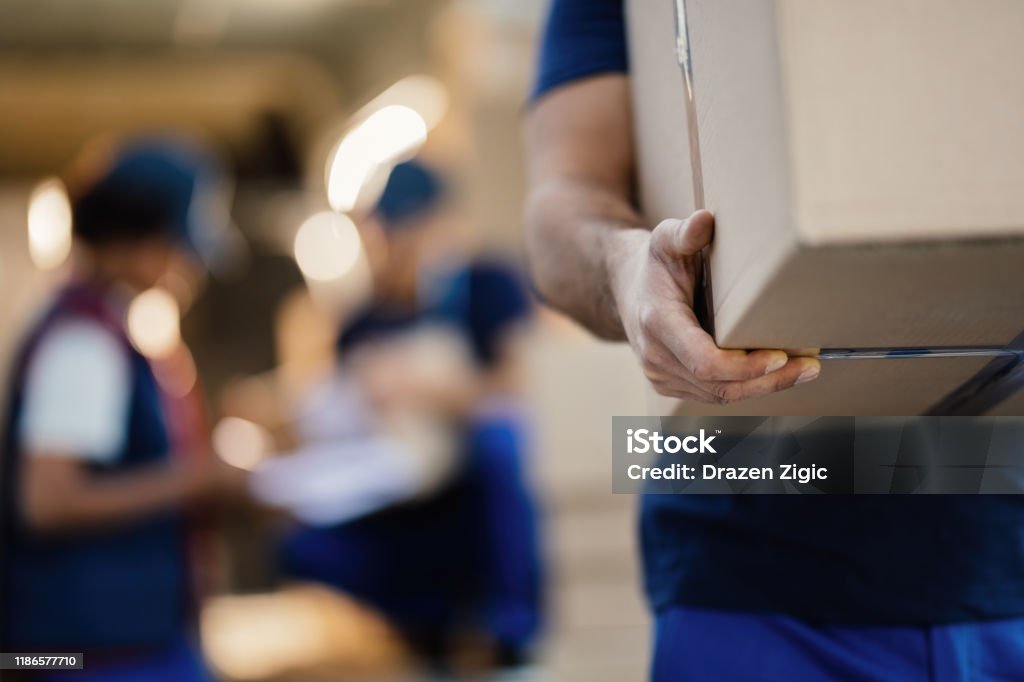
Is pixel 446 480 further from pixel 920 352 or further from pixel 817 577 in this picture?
pixel 920 352

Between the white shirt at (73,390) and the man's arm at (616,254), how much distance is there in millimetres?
840

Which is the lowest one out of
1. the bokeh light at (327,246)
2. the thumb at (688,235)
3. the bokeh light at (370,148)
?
the thumb at (688,235)

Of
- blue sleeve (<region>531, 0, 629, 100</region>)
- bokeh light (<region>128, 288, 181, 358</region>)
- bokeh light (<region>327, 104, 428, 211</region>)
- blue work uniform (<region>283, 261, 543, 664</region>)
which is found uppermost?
bokeh light (<region>327, 104, 428, 211</region>)

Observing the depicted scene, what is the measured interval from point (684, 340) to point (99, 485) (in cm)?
124

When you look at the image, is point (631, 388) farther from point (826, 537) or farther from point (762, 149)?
point (762, 149)

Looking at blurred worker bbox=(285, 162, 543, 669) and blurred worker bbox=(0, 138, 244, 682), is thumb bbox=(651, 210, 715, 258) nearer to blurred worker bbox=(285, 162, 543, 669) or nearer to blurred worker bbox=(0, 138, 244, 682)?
blurred worker bbox=(0, 138, 244, 682)

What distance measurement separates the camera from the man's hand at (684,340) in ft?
1.94

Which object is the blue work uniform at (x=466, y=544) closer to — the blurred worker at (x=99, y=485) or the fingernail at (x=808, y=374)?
the blurred worker at (x=99, y=485)

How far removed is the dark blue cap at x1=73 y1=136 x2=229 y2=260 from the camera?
1.74 m

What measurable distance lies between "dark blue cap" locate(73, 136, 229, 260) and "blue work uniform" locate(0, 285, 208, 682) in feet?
0.44

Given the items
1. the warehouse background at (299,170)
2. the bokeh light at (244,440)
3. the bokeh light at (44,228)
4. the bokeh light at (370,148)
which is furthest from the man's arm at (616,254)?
the bokeh light at (44,228)

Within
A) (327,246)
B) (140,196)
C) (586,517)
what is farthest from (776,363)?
(327,246)

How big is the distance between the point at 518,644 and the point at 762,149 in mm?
2496

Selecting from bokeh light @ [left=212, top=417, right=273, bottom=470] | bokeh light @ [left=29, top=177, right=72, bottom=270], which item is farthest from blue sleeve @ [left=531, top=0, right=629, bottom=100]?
bokeh light @ [left=29, top=177, right=72, bottom=270]
